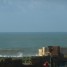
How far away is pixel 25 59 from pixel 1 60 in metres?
1.65

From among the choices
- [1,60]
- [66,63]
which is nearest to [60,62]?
[66,63]

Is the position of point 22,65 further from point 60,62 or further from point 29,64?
point 60,62

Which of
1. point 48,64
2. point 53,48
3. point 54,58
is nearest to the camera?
point 48,64

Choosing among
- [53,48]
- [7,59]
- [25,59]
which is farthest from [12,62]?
[53,48]

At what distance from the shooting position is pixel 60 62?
16.7 m

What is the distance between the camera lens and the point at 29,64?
16.9m

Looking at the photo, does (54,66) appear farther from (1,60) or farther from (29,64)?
(1,60)

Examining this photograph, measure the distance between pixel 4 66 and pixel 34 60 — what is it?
1.97 metres

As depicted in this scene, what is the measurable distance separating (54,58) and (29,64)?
4.23ft

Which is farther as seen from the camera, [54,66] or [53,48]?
[53,48]

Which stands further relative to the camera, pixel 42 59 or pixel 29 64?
pixel 42 59

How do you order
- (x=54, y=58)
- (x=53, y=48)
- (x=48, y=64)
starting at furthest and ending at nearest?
(x=53, y=48) < (x=54, y=58) < (x=48, y=64)

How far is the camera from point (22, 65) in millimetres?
16375

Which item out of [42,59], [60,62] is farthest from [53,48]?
[60,62]
